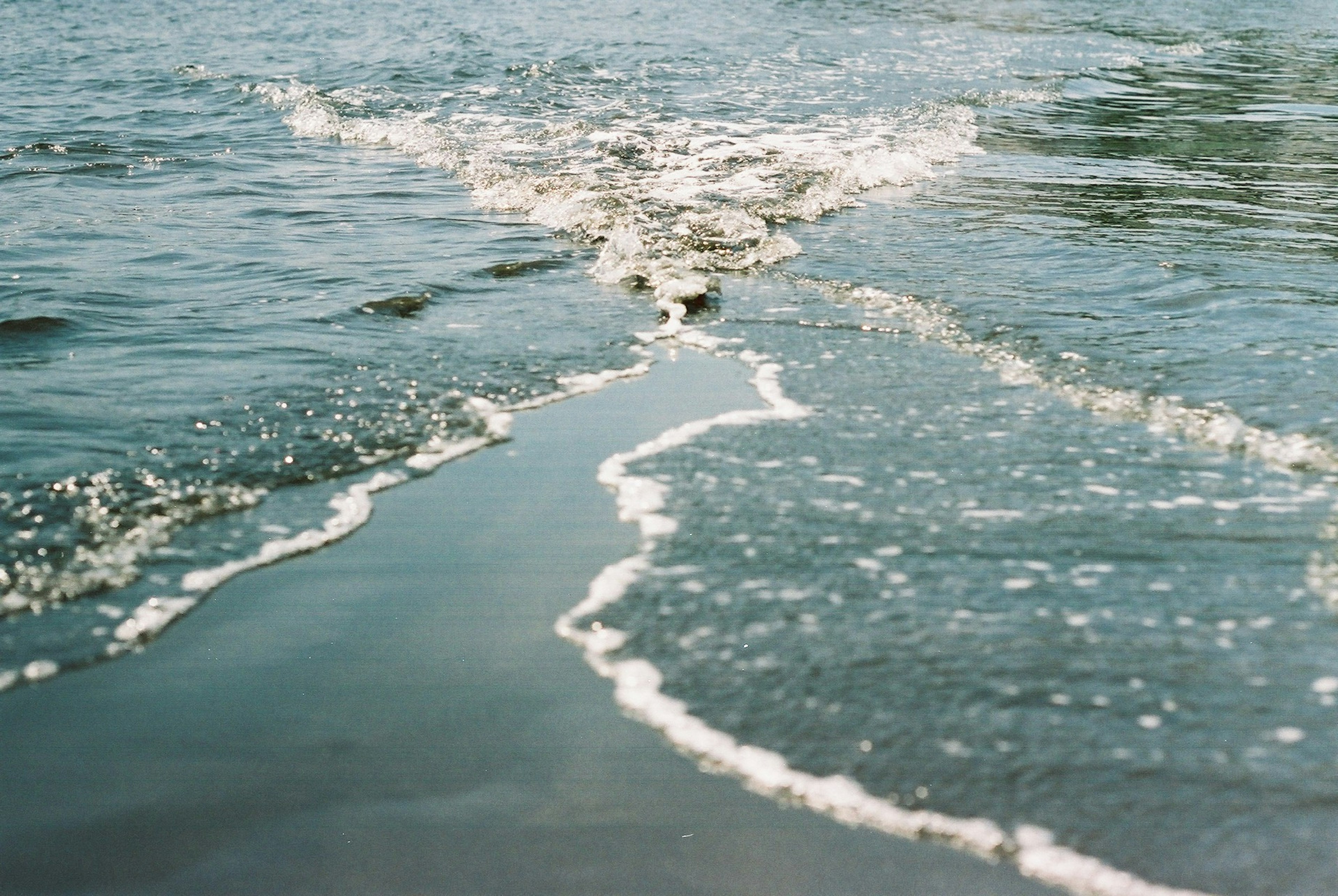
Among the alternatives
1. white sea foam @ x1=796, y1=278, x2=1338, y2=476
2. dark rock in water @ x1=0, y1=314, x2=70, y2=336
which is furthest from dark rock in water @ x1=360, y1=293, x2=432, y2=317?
white sea foam @ x1=796, y1=278, x2=1338, y2=476

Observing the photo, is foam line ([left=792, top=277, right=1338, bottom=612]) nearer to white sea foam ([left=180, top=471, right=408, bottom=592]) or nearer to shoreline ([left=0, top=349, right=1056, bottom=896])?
shoreline ([left=0, top=349, right=1056, bottom=896])

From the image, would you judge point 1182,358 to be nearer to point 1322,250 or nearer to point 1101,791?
point 1322,250

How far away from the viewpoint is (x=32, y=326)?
507cm

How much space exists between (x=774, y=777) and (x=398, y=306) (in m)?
3.50

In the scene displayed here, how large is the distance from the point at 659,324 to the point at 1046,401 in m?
1.75

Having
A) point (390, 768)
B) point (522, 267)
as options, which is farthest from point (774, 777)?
point (522, 267)

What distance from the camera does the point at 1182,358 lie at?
15.2 ft

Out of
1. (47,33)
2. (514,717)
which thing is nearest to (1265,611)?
(514,717)

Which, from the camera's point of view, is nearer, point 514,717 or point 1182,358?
point 514,717

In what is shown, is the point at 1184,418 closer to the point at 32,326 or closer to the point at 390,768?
the point at 390,768

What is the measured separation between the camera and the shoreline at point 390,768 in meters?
2.20

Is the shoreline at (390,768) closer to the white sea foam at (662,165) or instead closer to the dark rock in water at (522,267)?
the white sea foam at (662,165)

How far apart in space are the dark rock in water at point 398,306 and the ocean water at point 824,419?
2 centimetres

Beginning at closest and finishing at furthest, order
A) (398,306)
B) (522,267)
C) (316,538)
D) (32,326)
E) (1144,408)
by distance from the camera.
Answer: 1. (316,538)
2. (1144,408)
3. (32,326)
4. (398,306)
5. (522,267)
